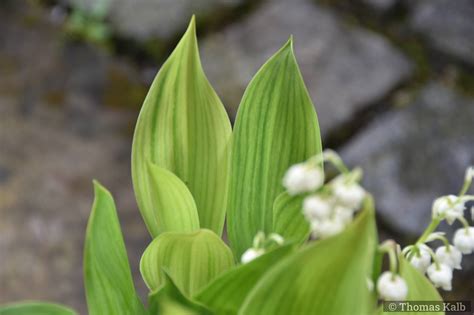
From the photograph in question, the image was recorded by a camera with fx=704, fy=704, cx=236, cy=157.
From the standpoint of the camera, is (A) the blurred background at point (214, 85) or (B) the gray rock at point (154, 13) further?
(B) the gray rock at point (154, 13)

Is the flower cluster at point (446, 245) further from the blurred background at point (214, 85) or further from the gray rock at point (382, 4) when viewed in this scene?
the gray rock at point (382, 4)

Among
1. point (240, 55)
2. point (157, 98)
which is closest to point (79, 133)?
point (240, 55)

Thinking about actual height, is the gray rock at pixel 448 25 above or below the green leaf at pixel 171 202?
above

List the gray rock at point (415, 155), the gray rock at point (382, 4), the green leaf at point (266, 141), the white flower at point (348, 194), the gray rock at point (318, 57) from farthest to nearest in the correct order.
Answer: the gray rock at point (382, 4) < the gray rock at point (318, 57) < the gray rock at point (415, 155) < the green leaf at point (266, 141) < the white flower at point (348, 194)

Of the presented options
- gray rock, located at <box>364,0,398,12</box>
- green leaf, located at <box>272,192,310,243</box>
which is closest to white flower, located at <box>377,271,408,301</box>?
green leaf, located at <box>272,192,310,243</box>

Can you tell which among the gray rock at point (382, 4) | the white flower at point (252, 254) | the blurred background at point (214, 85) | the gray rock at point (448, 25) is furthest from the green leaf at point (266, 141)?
the gray rock at point (382, 4)

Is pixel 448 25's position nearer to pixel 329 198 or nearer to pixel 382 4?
pixel 382 4
